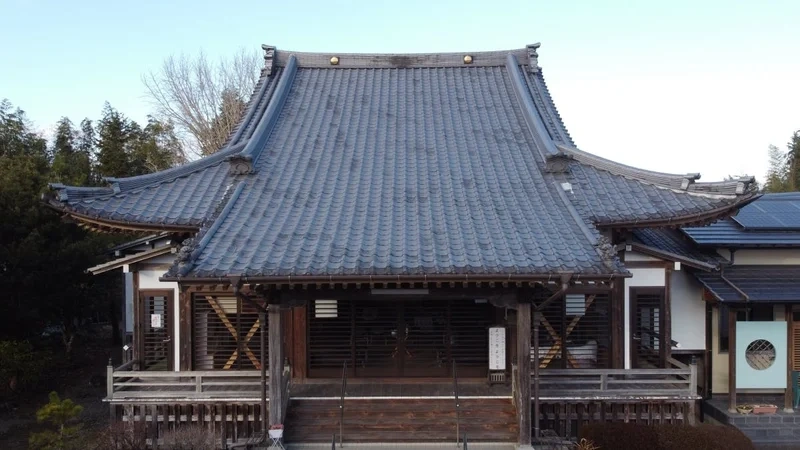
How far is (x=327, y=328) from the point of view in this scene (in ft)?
37.5

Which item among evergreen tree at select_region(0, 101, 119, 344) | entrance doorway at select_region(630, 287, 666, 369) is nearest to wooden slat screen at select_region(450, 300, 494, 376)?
entrance doorway at select_region(630, 287, 666, 369)

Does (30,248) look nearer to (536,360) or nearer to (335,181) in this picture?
(335,181)

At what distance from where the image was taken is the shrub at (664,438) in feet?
28.8

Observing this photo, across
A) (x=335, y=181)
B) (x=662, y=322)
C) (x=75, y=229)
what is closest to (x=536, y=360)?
(x=662, y=322)

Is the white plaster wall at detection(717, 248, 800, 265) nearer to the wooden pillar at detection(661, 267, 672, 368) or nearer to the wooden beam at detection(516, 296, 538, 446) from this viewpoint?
the wooden pillar at detection(661, 267, 672, 368)

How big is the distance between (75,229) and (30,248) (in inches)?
115

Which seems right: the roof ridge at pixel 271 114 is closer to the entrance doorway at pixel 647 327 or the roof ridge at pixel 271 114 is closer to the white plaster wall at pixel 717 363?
the entrance doorway at pixel 647 327

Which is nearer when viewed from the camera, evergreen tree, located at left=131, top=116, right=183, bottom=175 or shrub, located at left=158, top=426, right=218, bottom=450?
shrub, located at left=158, top=426, right=218, bottom=450

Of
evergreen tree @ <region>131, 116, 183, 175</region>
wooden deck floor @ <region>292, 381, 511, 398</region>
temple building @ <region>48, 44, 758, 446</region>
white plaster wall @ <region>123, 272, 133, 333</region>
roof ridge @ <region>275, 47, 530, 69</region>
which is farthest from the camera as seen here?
evergreen tree @ <region>131, 116, 183, 175</region>

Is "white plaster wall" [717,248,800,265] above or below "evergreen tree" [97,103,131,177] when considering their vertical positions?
below

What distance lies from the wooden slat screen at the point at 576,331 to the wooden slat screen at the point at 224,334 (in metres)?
6.19

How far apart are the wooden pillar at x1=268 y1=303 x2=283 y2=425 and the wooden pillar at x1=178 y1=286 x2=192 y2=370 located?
10.3 feet

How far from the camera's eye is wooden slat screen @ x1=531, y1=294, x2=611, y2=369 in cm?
1132

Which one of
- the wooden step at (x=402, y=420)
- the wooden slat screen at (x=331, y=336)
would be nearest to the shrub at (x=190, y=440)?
the wooden step at (x=402, y=420)
